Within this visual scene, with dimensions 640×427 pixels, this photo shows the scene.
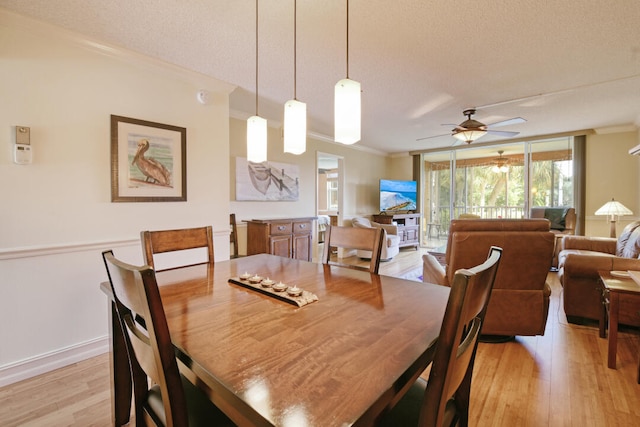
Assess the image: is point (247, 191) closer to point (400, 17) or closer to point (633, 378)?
point (400, 17)

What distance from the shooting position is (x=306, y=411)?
506mm

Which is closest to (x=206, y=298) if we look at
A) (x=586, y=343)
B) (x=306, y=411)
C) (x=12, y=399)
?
(x=306, y=411)

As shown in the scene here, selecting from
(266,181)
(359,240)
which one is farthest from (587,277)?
(266,181)

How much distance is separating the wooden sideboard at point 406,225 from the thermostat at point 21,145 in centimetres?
543

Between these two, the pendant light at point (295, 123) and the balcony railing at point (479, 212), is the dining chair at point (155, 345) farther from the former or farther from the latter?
the balcony railing at point (479, 212)

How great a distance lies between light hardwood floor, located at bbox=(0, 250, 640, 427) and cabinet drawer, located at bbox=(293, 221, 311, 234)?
2.37 meters

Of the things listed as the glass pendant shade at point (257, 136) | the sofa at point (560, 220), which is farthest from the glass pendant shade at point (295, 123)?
the sofa at point (560, 220)

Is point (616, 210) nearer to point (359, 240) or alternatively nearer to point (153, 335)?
point (359, 240)

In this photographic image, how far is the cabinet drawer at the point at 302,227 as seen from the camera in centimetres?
393

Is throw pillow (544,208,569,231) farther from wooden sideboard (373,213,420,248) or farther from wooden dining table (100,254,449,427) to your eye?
wooden dining table (100,254,449,427)

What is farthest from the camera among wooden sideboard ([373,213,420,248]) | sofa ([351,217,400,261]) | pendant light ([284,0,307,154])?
wooden sideboard ([373,213,420,248])

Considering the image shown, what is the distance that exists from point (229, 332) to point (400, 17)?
209 cm

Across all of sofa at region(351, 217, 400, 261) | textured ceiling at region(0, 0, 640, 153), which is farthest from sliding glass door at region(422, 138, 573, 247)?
textured ceiling at region(0, 0, 640, 153)

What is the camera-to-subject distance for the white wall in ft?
5.99
